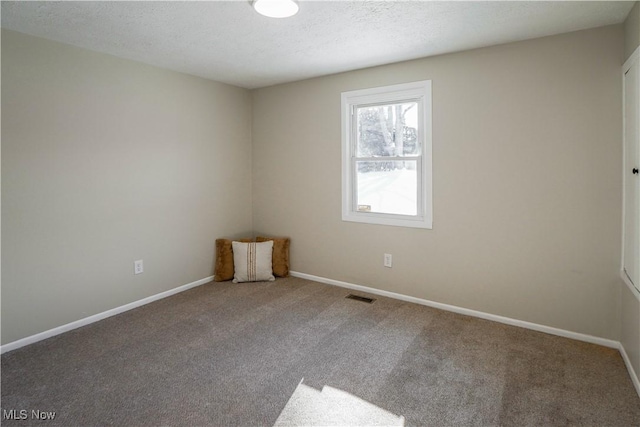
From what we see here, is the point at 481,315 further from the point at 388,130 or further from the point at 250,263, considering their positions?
the point at 250,263

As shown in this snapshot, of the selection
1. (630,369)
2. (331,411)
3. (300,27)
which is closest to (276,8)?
(300,27)

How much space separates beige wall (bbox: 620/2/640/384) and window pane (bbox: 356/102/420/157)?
1559 millimetres

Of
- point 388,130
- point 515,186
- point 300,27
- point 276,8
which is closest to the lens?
point 276,8

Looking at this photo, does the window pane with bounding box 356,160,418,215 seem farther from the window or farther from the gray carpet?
the gray carpet

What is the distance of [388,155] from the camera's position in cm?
367

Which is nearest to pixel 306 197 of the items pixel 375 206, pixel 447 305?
pixel 375 206

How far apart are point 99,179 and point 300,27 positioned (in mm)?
2132

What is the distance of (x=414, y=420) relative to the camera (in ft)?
6.19

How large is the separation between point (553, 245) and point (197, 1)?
3075 mm

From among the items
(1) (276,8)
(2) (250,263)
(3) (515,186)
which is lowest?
(2) (250,263)

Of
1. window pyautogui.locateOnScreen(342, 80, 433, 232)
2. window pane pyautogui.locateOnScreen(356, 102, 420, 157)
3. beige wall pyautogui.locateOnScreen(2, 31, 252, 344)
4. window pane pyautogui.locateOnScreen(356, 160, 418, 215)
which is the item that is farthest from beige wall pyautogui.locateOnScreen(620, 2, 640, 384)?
beige wall pyautogui.locateOnScreen(2, 31, 252, 344)

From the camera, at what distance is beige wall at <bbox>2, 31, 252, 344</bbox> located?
8.74ft

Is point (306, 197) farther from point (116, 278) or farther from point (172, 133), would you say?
point (116, 278)

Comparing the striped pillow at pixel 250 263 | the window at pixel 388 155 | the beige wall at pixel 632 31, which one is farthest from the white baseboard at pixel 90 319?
the beige wall at pixel 632 31
